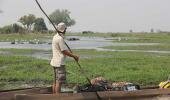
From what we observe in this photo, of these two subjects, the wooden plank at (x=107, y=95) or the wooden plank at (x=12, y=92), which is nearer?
the wooden plank at (x=107, y=95)

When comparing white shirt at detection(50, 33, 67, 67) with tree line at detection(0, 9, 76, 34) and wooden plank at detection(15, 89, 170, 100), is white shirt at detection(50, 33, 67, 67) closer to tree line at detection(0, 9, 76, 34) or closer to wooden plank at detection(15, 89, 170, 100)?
wooden plank at detection(15, 89, 170, 100)

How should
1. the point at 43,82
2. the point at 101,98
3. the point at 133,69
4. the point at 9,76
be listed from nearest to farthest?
the point at 101,98 → the point at 43,82 → the point at 9,76 → the point at 133,69

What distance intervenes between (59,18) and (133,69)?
92297 millimetres

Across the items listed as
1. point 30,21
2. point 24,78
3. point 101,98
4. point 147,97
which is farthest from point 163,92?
point 30,21

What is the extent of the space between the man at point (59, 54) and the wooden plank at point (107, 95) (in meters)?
0.61

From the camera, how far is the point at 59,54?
1012 centimetres

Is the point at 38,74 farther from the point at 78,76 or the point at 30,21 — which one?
the point at 30,21

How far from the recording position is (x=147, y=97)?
32.7 ft

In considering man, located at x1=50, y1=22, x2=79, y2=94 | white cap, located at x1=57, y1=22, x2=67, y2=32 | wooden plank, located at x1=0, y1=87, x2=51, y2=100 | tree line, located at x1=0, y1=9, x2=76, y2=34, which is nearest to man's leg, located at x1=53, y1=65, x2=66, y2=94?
man, located at x1=50, y1=22, x2=79, y2=94

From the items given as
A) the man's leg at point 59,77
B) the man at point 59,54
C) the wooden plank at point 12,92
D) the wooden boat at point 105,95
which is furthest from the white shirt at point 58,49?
the wooden plank at point 12,92

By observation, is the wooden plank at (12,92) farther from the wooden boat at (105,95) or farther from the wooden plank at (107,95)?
the wooden plank at (107,95)

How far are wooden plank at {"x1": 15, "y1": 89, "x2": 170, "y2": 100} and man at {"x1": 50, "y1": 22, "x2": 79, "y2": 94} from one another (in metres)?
0.61

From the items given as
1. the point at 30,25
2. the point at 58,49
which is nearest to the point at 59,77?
the point at 58,49

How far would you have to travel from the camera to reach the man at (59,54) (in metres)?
10.0
